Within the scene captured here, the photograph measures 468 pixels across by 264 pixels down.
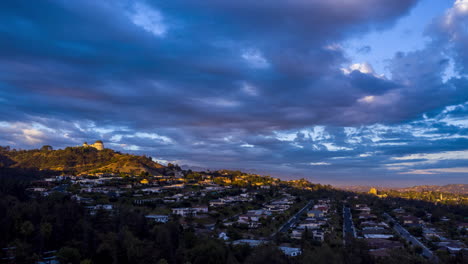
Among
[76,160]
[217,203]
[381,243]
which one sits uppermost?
[76,160]

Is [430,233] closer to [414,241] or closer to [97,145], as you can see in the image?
[414,241]

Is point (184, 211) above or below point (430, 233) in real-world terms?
above

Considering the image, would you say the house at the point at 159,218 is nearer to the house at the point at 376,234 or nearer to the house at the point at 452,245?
the house at the point at 376,234

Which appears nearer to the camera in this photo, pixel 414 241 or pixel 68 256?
pixel 68 256

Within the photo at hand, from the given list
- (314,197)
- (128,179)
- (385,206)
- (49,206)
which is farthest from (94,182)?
(385,206)

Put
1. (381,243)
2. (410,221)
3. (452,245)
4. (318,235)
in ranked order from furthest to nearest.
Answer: (410,221) → (318,235) → (452,245) → (381,243)

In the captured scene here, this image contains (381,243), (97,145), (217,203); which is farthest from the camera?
(97,145)

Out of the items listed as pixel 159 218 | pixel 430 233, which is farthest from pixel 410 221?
pixel 159 218

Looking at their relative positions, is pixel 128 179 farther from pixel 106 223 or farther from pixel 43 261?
pixel 43 261

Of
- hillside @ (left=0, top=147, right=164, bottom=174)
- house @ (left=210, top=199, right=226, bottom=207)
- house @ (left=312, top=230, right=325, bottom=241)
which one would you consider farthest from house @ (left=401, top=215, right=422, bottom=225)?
hillside @ (left=0, top=147, right=164, bottom=174)
